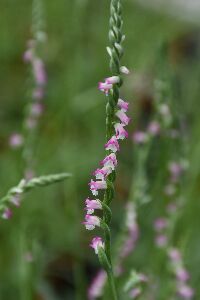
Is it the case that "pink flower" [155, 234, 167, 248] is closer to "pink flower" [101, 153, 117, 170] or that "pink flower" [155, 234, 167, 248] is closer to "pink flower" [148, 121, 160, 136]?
"pink flower" [148, 121, 160, 136]

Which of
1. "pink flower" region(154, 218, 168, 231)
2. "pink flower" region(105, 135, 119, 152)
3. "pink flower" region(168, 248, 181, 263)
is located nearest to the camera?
"pink flower" region(105, 135, 119, 152)

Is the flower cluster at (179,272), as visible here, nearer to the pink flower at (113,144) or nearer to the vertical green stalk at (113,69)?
the vertical green stalk at (113,69)

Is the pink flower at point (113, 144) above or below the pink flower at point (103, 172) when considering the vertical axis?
above

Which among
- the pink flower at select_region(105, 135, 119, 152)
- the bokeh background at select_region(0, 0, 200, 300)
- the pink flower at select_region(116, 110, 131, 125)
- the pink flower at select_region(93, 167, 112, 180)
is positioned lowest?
the pink flower at select_region(93, 167, 112, 180)

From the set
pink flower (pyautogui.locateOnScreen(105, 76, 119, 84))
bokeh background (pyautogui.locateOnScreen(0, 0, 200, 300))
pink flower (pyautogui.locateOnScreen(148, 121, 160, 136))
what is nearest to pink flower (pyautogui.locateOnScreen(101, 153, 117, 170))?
pink flower (pyautogui.locateOnScreen(105, 76, 119, 84))

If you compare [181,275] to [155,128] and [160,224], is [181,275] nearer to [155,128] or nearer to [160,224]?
[160,224]

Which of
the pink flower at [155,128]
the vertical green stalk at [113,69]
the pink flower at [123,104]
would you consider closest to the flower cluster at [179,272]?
the pink flower at [155,128]

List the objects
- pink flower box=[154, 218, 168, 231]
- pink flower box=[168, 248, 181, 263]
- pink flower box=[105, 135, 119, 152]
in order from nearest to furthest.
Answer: pink flower box=[105, 135, 119, 152] → pink flower box=[168, 248, 181, 263] → pink flower box=[154, 218, 168, 231]

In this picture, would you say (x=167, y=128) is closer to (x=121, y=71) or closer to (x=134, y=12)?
(x=121, y=71)
